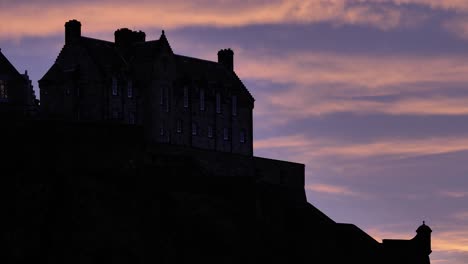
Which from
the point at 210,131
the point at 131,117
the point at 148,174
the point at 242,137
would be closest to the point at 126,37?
the point at 131,117

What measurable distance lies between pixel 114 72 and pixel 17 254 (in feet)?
117

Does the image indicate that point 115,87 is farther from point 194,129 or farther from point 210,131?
point 210,131

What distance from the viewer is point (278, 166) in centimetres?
13962

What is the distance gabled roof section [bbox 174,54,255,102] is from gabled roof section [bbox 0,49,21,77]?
16989mm

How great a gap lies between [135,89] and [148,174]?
23706 millimetres

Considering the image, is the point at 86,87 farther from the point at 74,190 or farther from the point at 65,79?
the point at 74,190

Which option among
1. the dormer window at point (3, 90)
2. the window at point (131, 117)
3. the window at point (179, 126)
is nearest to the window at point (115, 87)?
the window at point (131, 117)

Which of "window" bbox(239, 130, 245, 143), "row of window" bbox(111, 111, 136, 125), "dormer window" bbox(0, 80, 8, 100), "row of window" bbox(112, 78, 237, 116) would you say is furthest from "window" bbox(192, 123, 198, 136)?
"dormer window" bbox(0, 80, 8, 100)

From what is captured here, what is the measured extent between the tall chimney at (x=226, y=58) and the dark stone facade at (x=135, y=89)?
26.2ft

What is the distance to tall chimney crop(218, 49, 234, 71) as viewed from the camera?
518 ft

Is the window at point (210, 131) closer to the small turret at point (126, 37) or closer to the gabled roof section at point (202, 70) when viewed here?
the gabled roof section at point (202, 70)

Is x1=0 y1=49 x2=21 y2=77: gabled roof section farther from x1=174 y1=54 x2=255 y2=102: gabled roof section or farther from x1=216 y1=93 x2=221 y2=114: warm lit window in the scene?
x1=216 y1=93 x2=221 y2=114: warm lit window

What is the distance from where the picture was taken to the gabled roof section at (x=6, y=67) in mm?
135250

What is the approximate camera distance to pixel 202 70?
15175 centimetres
